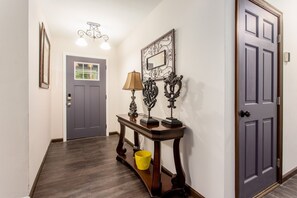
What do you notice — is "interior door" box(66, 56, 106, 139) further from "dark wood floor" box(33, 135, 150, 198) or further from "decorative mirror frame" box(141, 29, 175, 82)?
"decorative mirror frame" box(141, 29, 175, 82)

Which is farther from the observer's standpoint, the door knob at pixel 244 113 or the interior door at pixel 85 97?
the interior door at pixel 85 97

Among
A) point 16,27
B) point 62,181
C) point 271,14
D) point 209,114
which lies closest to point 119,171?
point 62,181

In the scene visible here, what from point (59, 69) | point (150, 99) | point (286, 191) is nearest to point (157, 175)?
point (150, 99)

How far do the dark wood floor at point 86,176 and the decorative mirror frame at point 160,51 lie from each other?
1.51 metres

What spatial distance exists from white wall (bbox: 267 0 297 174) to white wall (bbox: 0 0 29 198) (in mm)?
2992

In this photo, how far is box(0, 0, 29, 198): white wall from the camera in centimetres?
152

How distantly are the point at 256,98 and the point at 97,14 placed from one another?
2.68 m

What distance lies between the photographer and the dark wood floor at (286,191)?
1692mm

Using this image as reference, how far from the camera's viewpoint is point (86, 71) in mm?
3969

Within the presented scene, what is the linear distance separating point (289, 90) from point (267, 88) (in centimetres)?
57

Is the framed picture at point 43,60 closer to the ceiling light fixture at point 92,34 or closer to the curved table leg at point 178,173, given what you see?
the ceiling light fixture at point 92,34

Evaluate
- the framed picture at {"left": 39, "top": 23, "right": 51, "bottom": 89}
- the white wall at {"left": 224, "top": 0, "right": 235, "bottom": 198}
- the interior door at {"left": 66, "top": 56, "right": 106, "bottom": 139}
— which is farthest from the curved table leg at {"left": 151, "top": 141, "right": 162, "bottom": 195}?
the interior door at {"left": 66, "top": 56, "right": 106, "bottom": 139}

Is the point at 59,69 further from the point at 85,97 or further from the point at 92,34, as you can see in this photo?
the point at 92,34

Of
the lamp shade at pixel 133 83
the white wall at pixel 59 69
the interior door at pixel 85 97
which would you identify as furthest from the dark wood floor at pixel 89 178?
the lamp shade at pixel 133 83
